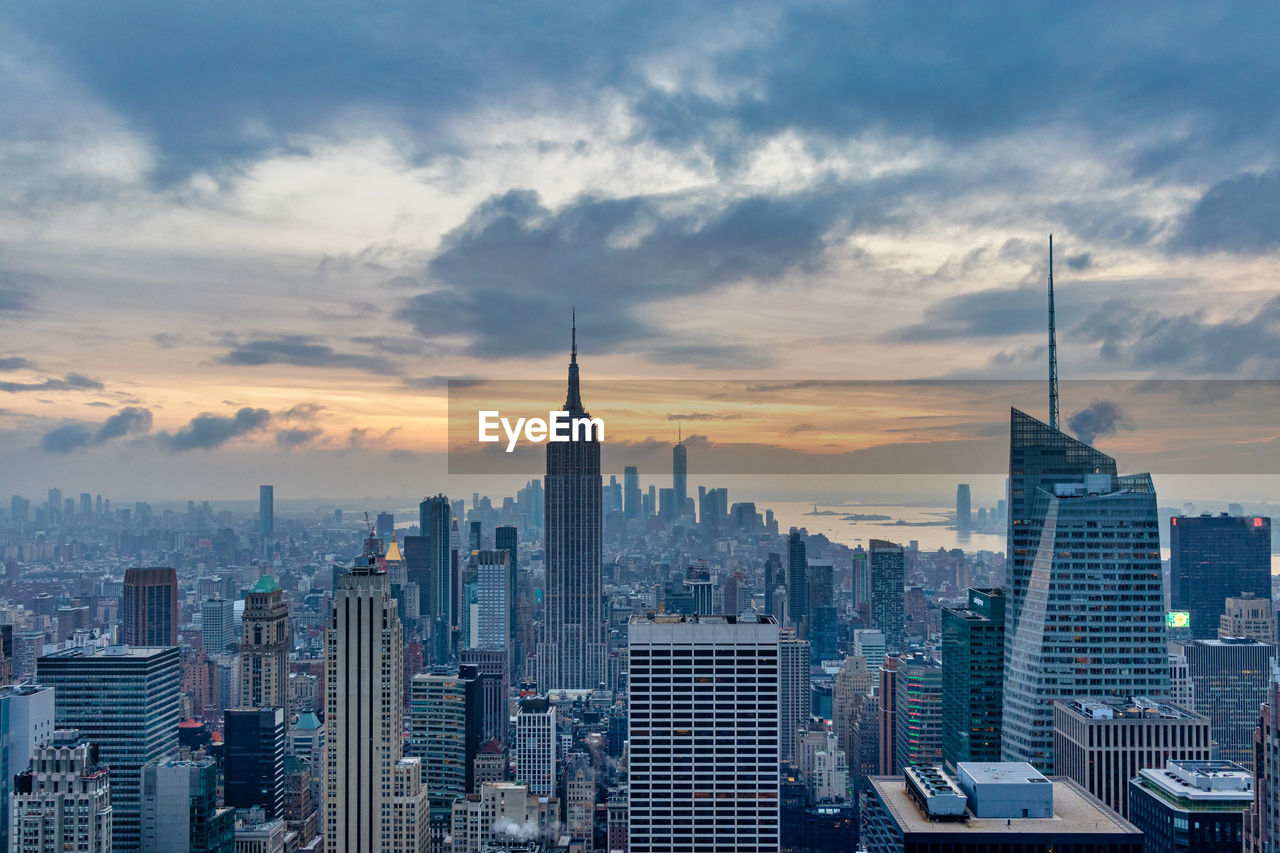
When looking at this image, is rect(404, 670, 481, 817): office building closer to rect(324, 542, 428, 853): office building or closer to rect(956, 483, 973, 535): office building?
rect(324, 542, 428, 853): office building

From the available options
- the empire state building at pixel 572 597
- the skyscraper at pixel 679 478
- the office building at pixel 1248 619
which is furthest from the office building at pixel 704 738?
the office building at pixel 1248 619

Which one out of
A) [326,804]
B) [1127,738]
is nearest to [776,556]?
[1127,738]

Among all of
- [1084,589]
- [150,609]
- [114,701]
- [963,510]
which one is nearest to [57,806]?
[114,701]

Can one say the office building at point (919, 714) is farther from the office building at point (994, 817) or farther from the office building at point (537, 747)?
the office building at point (994, 817)

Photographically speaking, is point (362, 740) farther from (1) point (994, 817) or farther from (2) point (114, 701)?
(1) point (994, 817)

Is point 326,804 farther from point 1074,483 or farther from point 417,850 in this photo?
point 1074,483

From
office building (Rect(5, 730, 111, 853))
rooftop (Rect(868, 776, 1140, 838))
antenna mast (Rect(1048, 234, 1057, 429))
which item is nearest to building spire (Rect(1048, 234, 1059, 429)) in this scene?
antenna mast (Rect(1048, 234, 1057, 429))
